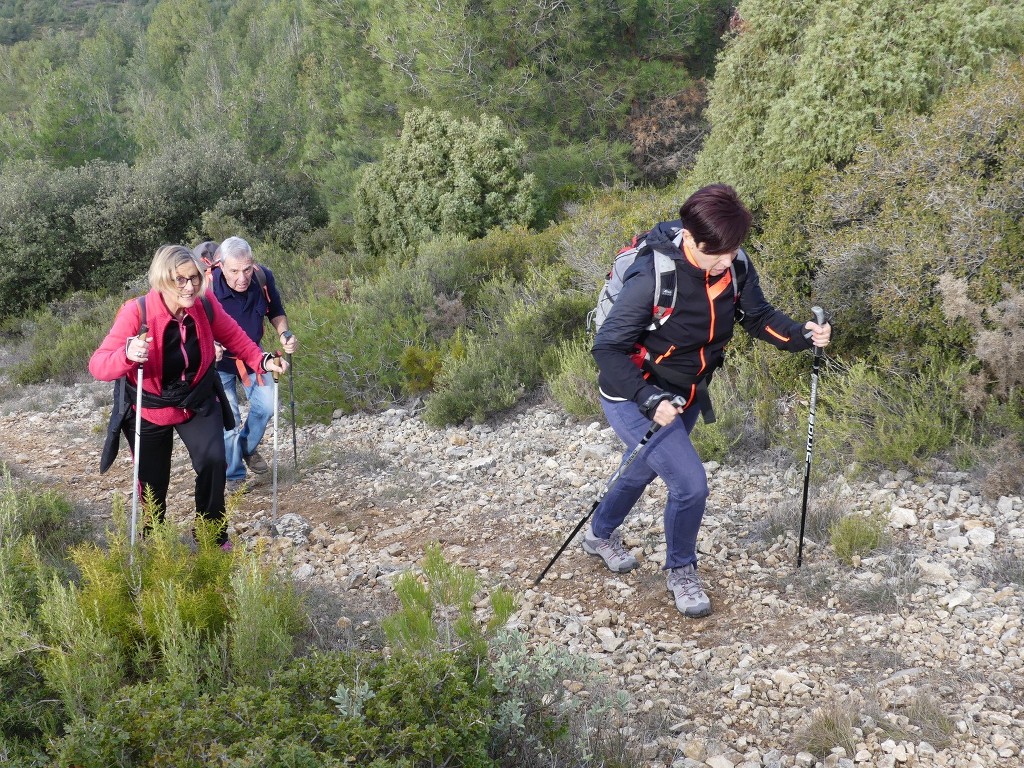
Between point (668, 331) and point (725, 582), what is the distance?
1623 mm

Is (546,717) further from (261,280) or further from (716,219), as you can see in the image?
(261,280)

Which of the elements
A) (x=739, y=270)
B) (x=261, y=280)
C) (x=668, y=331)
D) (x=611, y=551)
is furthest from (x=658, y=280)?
(x=261, y=280)

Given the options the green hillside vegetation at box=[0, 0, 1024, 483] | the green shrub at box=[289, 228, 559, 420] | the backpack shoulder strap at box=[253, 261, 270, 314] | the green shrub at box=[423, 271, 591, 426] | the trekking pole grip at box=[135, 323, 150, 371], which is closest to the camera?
the trekking pole grip at box=[135, 323, 150, 371]

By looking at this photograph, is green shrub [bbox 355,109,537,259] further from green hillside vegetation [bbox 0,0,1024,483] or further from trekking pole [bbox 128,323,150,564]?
trekking pole [bbox 128,323,150,564]

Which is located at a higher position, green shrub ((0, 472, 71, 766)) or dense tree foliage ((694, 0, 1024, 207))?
dense tree foliage ((694, 0, 1024, 207))

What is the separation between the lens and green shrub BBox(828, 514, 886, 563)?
448cm

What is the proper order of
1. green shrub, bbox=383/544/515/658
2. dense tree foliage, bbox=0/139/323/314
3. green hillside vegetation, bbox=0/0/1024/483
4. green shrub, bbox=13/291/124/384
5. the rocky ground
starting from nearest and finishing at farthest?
green shrub, bbox=383/544/515/658, the rocky ground, green hillside vegetation, bbox=0/0/1024/483, green shrub, bbox=13/291/124/384, dense tree foliage, bbox=0/139/323/314

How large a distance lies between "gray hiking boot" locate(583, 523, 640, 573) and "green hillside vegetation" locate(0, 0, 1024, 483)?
163 centimetres

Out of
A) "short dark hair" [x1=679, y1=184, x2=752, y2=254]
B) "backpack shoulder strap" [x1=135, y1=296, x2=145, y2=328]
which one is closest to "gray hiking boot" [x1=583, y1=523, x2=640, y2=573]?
"short dark hair" [x1=679, y1=184, x2=752, y2=254]

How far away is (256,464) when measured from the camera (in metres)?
6.61

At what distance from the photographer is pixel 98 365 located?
13.7 feet

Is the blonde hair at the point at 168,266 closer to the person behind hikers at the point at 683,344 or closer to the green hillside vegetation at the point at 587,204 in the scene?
the person behind hikers at the point at 683,344

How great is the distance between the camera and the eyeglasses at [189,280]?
419 cm

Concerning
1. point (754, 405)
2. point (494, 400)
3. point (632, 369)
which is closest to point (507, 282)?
point (494, 400)
